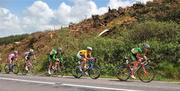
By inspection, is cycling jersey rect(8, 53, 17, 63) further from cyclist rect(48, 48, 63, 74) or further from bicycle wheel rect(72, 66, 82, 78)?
bicycle wheel rect(72, 66, 82, 78)

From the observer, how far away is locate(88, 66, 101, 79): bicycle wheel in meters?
22.7

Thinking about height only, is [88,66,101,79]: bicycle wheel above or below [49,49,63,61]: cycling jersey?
below

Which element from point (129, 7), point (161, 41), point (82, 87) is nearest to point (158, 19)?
point (161, 41)

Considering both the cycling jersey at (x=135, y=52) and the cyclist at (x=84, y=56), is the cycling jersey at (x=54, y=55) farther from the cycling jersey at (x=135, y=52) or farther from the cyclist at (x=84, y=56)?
the cycling jersey at (x=135, y=52)

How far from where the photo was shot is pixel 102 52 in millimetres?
29203

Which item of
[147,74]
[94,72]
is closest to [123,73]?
[147,74]

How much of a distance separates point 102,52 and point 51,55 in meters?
3.73

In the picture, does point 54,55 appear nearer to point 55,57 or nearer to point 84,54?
point 55,57

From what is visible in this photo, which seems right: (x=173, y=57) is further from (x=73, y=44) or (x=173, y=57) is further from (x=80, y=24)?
(x=80, y=24)

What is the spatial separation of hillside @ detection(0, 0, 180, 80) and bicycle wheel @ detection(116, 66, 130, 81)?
2406mm

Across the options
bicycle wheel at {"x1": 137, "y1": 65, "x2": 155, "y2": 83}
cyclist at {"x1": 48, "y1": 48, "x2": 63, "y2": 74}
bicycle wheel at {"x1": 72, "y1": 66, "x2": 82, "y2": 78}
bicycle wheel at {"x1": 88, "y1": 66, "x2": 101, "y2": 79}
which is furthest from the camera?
cyclist at {"x1": 48, "y1": 48, "x2": 63, "y2": 74}

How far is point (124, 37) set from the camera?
104ft

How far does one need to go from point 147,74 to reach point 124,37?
39.3 ft

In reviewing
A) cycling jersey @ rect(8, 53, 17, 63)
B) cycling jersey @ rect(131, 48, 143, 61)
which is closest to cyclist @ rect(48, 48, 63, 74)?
cycling jersey @ rect(8, 53, 17, 63)
